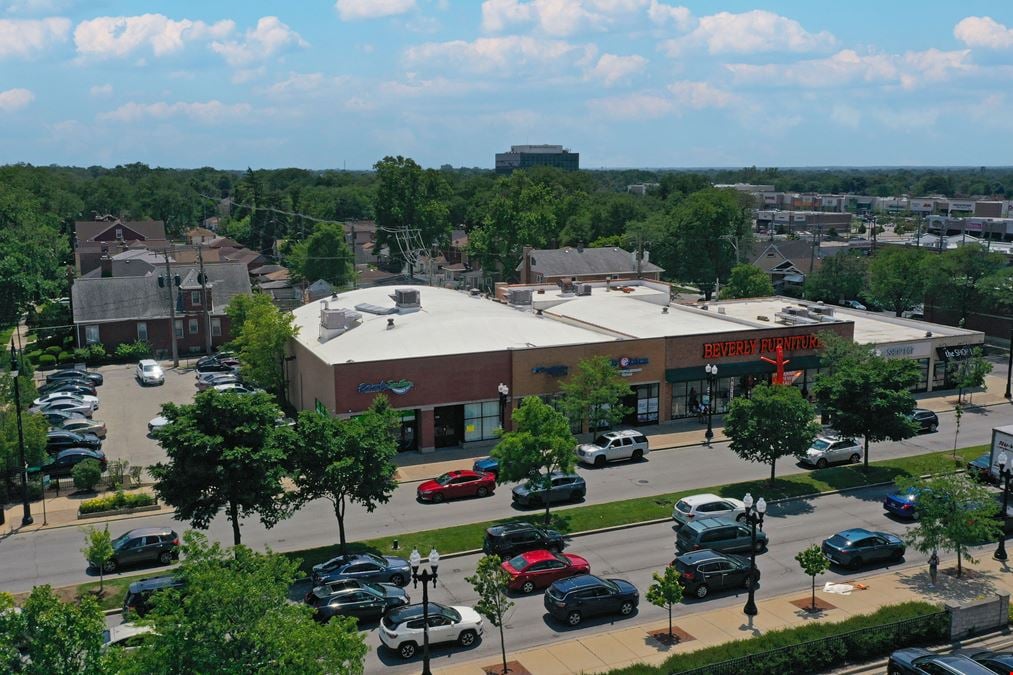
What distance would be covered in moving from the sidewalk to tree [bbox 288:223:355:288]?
270 ft

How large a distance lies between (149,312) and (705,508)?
191 feet

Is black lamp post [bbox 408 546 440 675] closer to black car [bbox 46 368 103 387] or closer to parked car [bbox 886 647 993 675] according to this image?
parked car [bbox 886 647 993 675]

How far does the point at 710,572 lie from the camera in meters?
32.5

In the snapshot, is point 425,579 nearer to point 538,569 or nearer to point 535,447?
point 538,569

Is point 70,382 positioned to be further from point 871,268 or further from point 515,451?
point 871,268

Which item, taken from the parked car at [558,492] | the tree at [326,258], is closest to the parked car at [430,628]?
the parked car at [558,492]

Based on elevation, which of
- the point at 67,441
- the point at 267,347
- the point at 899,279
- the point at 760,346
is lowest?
the point at 67,441

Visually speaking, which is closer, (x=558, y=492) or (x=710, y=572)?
(x=710, y=572)

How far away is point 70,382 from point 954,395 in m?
61.5

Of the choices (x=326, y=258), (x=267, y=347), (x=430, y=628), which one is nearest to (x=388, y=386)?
(x=267, y=347)

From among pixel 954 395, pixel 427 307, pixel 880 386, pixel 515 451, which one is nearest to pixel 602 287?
pixel 427 307

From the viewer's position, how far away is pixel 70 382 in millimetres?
66000

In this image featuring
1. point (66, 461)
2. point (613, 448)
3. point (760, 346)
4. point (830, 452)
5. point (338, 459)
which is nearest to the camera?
point (338, 459)

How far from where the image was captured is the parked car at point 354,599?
2948 centimetres
